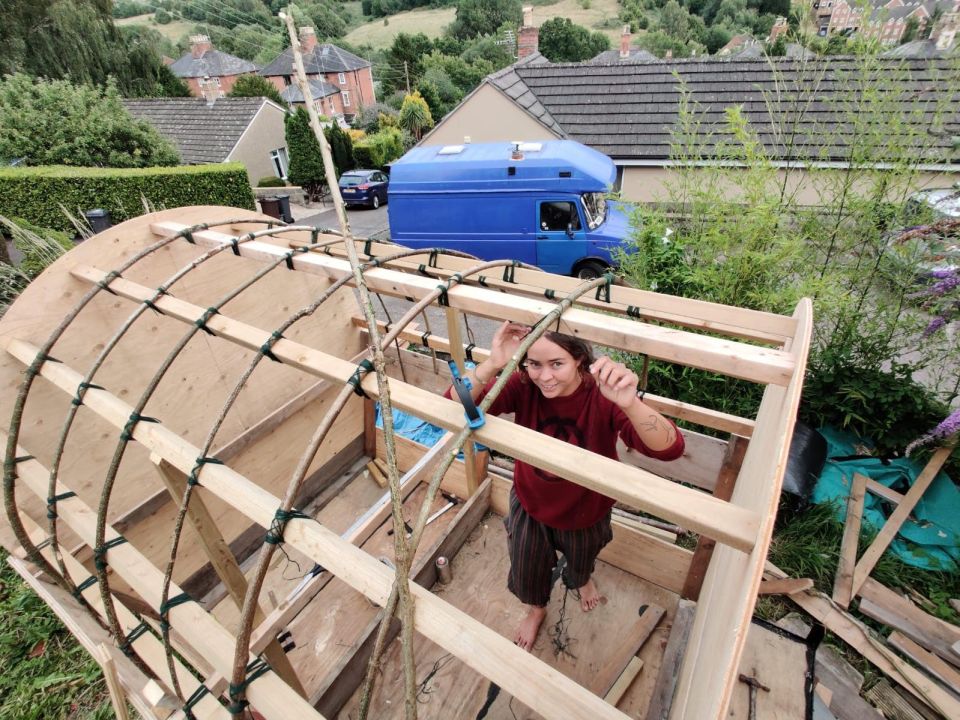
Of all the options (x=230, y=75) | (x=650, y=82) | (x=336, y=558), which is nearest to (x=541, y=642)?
(x=336, y=558)

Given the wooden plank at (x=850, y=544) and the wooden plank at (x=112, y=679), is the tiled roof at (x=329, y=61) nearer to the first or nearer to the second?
the wooden plank at (x=850, y=544)

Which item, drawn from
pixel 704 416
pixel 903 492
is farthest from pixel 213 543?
pixel 903 492

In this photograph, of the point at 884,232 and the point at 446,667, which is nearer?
the point at 446,667

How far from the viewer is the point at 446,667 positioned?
274cm

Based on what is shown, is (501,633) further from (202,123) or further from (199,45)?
(199,45)

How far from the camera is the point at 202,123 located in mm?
17797

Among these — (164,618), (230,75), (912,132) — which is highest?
(230,75)

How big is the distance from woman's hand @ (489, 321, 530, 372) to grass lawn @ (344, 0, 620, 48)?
223 feet

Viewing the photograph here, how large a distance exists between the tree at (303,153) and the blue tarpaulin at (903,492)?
17.3 metres

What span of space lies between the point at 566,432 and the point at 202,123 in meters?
21.3

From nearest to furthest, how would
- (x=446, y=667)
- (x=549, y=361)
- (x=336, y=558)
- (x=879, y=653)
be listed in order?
(x=336, y=558), (x=549, y=361), (x=446, y=667), (x=879, y=653)

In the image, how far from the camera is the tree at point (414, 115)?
27047mm

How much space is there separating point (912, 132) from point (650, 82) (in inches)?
357

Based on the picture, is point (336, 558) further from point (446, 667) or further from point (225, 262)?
point (225, 262)
